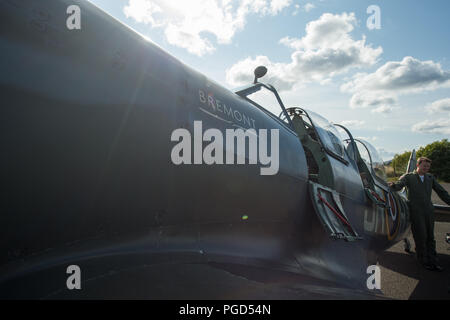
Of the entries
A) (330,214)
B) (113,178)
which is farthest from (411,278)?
(113,178)

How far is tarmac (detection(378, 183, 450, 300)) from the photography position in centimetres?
395

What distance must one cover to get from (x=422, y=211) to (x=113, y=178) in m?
6.31

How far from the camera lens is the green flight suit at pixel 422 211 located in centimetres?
539

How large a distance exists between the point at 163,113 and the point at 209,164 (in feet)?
1.29

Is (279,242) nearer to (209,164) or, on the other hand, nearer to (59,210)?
(209,164)

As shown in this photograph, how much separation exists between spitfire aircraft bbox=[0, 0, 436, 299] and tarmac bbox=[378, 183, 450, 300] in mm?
3001

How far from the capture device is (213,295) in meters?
1.20

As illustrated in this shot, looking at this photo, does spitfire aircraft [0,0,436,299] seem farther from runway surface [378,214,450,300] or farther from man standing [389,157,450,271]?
man standing [389,157,450,271]

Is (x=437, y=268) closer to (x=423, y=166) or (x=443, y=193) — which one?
(x=443, y=193)

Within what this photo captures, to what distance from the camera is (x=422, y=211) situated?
556 centimetres

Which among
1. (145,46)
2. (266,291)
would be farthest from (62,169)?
(266,291)

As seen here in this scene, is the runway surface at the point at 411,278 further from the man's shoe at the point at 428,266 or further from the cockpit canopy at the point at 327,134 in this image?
the cockpit canopy at the point at 327,134

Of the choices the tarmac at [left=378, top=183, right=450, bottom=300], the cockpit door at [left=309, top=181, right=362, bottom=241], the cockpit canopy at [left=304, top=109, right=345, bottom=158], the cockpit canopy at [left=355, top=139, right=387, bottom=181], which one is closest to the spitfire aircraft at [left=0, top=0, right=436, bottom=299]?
the cockpit door at [left=309, top=181, right=362, bottom=241]
